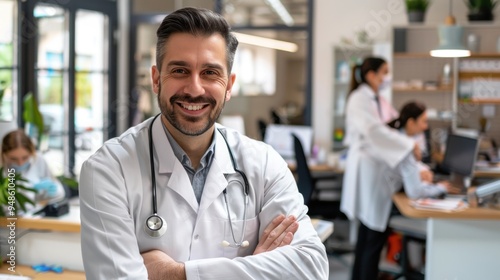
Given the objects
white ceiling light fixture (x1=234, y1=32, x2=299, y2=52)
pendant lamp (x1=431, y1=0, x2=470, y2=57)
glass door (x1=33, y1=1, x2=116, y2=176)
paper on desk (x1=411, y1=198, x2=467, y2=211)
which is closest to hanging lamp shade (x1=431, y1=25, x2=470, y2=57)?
pendant lamp (x1=431, y1=0, x2=470, y2=57)

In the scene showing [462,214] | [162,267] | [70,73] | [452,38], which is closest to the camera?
Result: [162,267]

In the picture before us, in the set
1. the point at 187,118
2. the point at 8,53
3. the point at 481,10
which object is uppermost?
the point at 481,10

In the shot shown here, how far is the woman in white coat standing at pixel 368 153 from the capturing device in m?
4.04

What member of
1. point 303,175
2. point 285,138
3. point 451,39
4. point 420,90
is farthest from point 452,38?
point 285,138

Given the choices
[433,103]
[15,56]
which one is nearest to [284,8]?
[433,103]

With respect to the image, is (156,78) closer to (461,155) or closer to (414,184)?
(414,184)

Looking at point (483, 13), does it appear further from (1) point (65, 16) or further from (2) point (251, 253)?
(2) point (251, 253)

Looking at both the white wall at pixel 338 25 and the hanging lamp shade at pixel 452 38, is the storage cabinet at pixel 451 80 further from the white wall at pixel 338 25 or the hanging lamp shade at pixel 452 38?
the hanging lamp shade at pixel 452 38

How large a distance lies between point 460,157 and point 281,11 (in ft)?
10.4

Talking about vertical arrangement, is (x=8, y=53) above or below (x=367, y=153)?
above

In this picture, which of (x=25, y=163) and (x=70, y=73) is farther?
(x=70, y=73)

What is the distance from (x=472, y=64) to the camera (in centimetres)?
616

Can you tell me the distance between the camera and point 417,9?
6.07m

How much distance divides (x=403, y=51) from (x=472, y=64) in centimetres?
66
